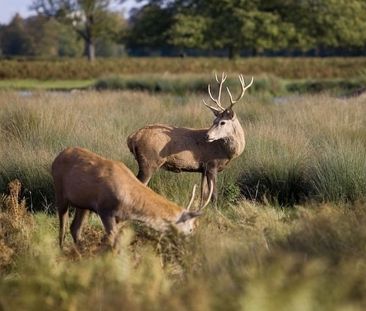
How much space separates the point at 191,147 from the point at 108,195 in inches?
112

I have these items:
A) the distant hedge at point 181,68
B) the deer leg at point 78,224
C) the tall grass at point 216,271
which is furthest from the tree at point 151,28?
the tall grass at point 216,271

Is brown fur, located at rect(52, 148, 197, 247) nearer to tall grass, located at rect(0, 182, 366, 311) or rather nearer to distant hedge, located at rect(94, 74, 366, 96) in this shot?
tall grass, located at rect(0, 182, 366, 311)

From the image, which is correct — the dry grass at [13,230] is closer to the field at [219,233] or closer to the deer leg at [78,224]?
the field at [219,233]

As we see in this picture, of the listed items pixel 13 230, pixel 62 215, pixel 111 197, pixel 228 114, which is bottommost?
pixel 13 230

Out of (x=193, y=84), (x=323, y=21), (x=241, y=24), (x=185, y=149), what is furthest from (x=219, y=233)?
(x=323, y=21)

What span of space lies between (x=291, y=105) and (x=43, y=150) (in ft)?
26.4

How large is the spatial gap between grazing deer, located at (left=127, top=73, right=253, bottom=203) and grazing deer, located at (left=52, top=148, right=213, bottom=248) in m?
1.87

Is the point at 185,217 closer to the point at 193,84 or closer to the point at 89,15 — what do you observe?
the point at 193,84

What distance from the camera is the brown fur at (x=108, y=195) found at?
256 inches

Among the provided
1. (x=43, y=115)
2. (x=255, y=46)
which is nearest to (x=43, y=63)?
(x=255, y=46)

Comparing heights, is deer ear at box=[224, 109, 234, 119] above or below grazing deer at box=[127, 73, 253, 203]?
above

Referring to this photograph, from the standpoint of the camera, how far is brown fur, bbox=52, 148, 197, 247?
6508 mm

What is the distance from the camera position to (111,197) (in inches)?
261

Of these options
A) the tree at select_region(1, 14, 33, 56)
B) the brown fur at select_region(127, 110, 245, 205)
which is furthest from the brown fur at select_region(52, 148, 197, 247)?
the tree at select_region(1, 14, 33, 56)
